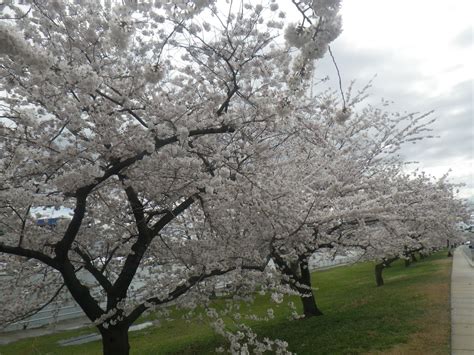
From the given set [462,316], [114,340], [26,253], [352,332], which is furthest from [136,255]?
[462,316]

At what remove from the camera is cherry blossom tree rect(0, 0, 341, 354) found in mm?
5039

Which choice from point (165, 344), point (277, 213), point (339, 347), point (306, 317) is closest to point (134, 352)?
point (165, 344)

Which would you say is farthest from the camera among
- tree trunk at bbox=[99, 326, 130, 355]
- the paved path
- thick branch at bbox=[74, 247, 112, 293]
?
the paved path

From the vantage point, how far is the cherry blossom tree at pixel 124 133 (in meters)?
5.04

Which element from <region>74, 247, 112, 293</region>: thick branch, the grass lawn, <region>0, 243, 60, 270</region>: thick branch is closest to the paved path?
the grass lawn

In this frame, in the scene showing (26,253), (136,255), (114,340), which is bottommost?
(114,340)

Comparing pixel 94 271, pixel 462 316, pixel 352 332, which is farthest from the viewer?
pixel 462 316


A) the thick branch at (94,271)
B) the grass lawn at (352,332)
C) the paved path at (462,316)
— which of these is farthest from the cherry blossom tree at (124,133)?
the paved path at (462,316)

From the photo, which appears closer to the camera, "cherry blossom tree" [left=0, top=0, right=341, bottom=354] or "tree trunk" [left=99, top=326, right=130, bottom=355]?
"cherry blossom tree" [left=0, top=0, right=341, bottom=354]

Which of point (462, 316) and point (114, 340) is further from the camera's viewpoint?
point (462, 316)

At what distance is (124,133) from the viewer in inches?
220

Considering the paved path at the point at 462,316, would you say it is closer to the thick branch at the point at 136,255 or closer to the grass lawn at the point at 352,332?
the grass lawn at the point at 352,332

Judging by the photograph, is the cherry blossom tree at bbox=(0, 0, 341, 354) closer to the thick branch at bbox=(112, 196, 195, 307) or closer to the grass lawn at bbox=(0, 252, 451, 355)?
the thick branch at bbox=(112, 196, 195, 307)

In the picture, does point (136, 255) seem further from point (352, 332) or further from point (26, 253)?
point (352, 332)
